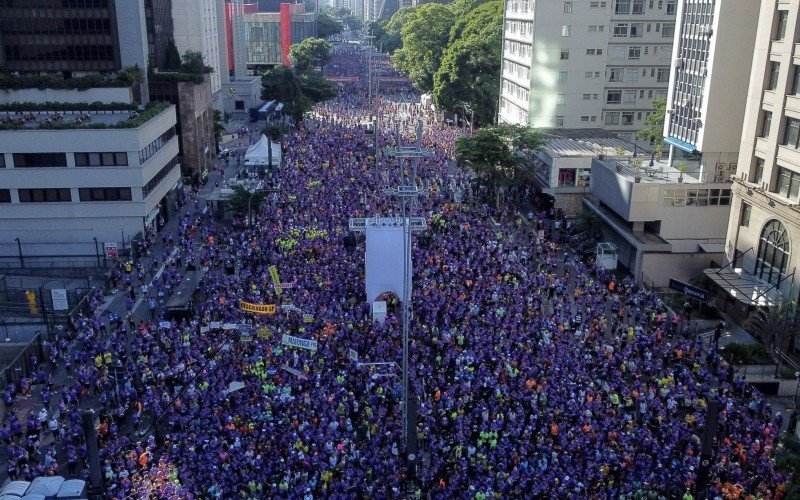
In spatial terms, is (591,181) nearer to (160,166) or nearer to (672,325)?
(672,325)

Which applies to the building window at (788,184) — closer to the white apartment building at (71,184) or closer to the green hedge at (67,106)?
the white apartment building at (71,184)

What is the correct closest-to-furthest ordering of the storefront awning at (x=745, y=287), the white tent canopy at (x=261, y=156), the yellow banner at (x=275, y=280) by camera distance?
the storefront awning at (x=745, y=287), the yellow banner at (x=275, y=280), the white tent canopy at (x=261, y=156)

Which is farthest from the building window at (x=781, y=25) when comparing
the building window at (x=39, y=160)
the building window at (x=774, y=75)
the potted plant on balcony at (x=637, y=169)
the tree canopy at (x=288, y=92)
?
the tree canopy at (x=288, y=92)

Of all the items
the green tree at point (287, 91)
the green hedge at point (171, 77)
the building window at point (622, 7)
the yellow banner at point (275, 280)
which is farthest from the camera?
the green tree at point (287, 91)

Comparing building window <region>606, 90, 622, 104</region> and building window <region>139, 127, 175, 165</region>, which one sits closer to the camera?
building window <region>139, 127, 175, 165</region>

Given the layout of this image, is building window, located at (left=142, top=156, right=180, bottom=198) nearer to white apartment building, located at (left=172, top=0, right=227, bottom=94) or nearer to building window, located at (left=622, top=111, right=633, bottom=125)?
white apartment building, located at (left=172, top=0, right=227, bottom=94)

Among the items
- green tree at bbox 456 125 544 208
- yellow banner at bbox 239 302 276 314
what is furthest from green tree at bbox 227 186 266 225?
yellow banner at bbox 239 302 276 314

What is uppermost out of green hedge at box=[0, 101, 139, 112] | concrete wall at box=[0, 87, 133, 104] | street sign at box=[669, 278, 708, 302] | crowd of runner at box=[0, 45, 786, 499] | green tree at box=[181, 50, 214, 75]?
green tree at box=[181, 50, 214, 75]

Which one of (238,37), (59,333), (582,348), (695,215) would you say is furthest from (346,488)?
(238,37)
